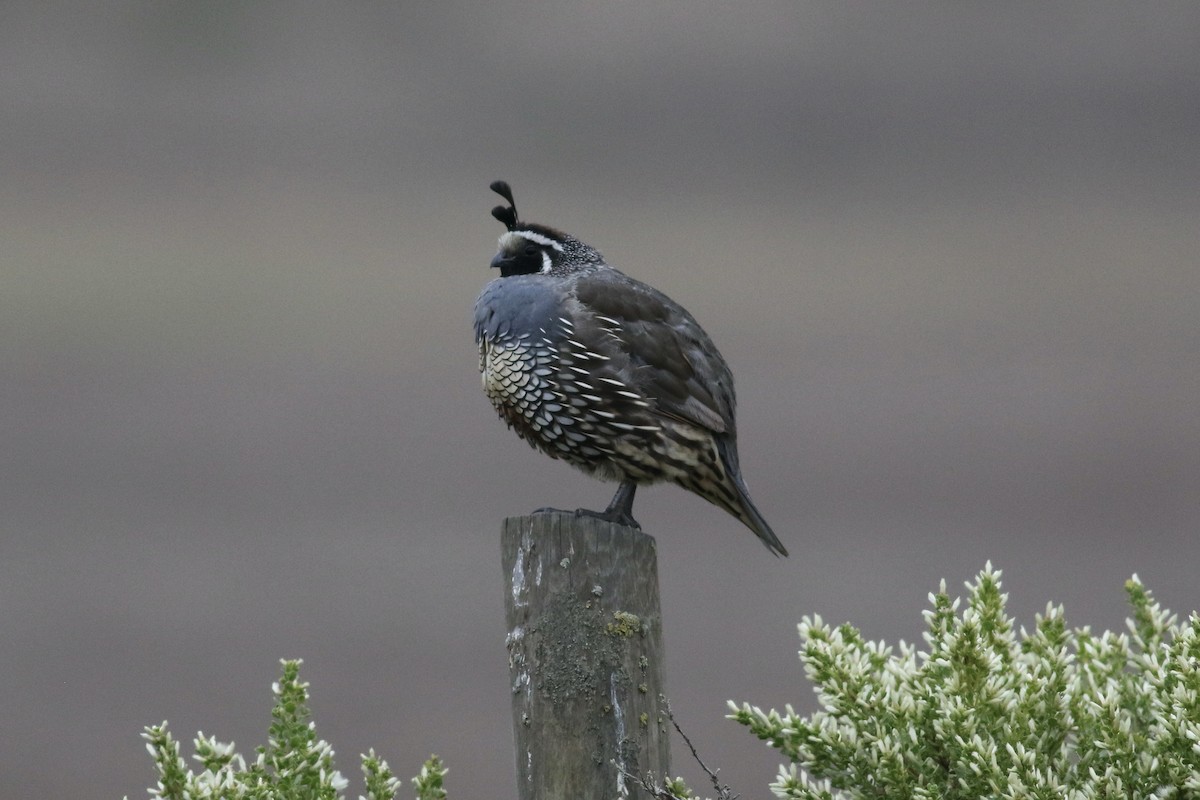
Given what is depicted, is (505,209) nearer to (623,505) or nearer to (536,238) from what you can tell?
(536,238)

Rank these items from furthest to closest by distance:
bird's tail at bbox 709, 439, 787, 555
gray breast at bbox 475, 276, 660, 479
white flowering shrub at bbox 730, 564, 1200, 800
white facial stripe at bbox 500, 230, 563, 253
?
white facial stripe at bbox 500, 230, 563, 253 < bird's tail at bbox 709, 439, 787, 555 < gray breast at bbox 475, 276, 660, 479 < white flowering shrub at bbox 730, 564, 1200, 800

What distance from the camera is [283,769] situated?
14.1ft

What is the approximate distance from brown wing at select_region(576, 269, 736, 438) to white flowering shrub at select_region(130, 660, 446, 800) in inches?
67.6

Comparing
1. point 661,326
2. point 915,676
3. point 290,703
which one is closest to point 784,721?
→ point 915,676

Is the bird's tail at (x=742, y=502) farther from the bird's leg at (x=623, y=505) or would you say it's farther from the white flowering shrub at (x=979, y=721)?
the white flowering shrub at (x=979, y=721)

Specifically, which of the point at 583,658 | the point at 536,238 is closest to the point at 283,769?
the point at 583,658

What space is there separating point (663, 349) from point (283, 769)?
2.08 meters

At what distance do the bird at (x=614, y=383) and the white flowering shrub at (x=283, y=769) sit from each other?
4.19 ft

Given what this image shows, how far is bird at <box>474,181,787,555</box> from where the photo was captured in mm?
5398

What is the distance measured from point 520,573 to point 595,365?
54.0 inches

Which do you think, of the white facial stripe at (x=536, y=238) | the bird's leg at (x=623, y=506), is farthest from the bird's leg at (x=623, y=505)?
the white facial stripe at (x=536, y=238)

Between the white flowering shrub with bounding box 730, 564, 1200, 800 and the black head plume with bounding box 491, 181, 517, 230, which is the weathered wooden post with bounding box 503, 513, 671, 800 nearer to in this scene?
the white flowering shrub with bounding box 730, 564, 1200, 800

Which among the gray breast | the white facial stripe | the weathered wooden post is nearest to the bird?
the gray breast

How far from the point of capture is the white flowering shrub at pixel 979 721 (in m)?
3.92
